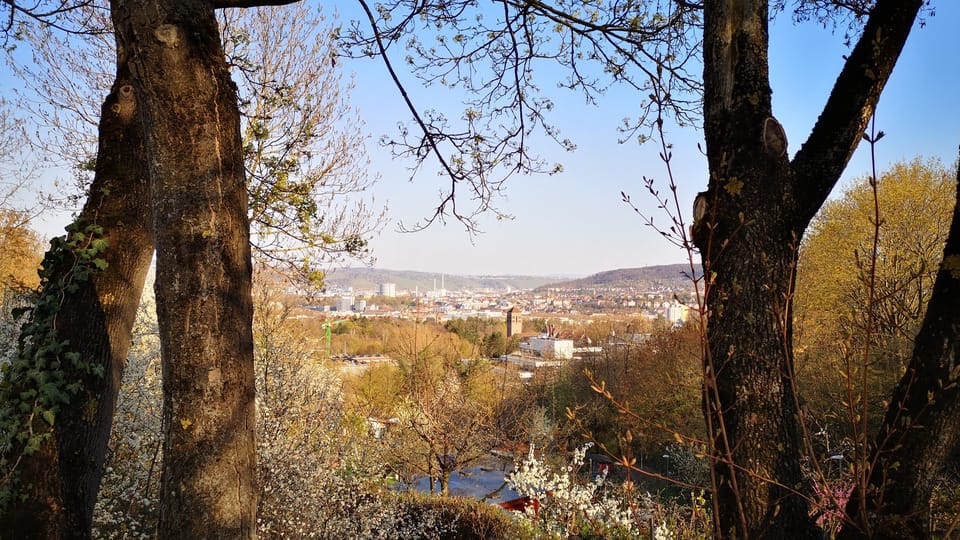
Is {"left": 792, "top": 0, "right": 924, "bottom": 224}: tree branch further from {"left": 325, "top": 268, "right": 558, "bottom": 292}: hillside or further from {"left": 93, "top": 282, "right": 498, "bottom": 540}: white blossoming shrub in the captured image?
{"left": 325, "top": 268, "right": 558, "bottom": 292}: hillside

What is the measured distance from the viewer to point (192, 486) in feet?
4.95

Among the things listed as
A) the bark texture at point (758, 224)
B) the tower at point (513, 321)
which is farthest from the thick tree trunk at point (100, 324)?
the tower at point (513, 321)

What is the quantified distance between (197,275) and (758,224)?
1.58m

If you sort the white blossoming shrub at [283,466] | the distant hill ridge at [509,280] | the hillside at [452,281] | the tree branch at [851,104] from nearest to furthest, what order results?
1. the tree branch at [851,104]
2. the white blossoming shrub at [283,466]
3. the distant hill ridge at [509,280]
4. the hillside at [452,281]

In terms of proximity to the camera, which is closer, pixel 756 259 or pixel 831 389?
pixel 756 259

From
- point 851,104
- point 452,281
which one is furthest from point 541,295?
point 851,104

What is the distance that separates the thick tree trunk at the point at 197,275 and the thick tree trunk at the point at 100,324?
1.01 meters

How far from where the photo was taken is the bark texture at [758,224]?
1514 millimetres

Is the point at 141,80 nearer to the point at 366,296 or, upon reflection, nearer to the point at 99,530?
the point at 99,530

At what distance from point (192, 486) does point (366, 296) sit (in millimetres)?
40685

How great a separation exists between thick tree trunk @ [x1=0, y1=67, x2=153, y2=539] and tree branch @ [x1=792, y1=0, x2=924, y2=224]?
2615 millimetres

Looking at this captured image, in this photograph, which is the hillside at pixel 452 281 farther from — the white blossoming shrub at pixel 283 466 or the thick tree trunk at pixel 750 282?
the thick tree trunk at pixel 750 282

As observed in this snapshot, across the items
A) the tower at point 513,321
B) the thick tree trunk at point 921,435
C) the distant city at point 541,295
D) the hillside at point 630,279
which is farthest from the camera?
the hillside at point 630,279

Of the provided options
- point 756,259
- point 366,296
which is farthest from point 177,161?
point 366,296
